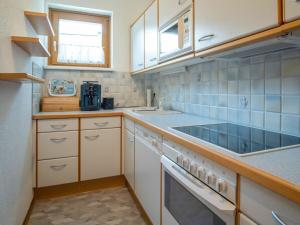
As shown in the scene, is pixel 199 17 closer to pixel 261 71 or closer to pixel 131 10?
pixel 261 71

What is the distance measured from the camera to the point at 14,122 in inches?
57.8

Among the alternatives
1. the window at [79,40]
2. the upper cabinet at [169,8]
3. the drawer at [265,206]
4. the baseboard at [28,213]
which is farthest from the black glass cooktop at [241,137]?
the window at [79,40]

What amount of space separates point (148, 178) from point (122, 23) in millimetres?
2136

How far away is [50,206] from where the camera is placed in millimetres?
2098

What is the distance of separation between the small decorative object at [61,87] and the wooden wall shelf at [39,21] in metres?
0.74

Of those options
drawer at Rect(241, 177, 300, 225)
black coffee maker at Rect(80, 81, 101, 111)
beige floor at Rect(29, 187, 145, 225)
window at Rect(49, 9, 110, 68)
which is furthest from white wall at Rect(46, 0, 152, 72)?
drawer at Rect(241, 177, 300, 225)

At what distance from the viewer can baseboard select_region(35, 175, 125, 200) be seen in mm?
2246

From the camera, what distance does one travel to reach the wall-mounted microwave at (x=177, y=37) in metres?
1.46

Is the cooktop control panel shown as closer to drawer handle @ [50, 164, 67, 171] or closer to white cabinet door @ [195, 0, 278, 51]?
white cabinet door @ [195, 0, 278, 51]

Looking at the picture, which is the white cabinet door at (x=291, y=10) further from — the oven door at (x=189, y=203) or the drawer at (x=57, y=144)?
the drawer at (x=57, y=144)

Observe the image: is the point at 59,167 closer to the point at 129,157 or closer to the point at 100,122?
the point at 100,122

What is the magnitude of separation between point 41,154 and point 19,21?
4.09 ft

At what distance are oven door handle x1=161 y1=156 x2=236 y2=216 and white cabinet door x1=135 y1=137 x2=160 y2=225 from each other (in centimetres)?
32

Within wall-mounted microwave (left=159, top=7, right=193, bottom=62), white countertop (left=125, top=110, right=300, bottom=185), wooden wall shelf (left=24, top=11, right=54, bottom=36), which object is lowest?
white countertop (left=125, top=110, right=300, bottom=185)
